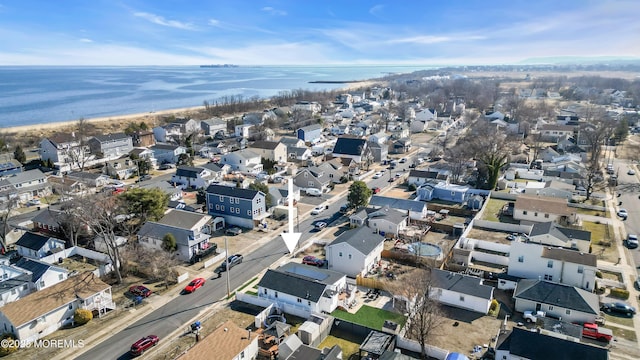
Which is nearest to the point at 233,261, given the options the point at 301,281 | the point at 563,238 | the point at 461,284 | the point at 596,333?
the point at 301,281

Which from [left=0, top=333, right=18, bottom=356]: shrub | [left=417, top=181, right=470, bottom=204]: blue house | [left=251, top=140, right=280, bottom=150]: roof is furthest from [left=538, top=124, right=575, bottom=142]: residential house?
[left=0, top=333, right=18, bottom=356]: shrub

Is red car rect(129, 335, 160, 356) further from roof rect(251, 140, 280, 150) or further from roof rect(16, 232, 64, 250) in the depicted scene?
roof rect(251, 140, 280, 150)

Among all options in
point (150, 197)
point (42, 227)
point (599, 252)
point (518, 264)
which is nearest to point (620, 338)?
point (518, 264)

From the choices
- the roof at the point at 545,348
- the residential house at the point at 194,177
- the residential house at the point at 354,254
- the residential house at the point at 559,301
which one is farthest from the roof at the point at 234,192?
the roof at the point at 545,348

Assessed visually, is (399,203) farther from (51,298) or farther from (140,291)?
(51,298)

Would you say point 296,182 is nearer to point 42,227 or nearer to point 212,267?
point 212,267
